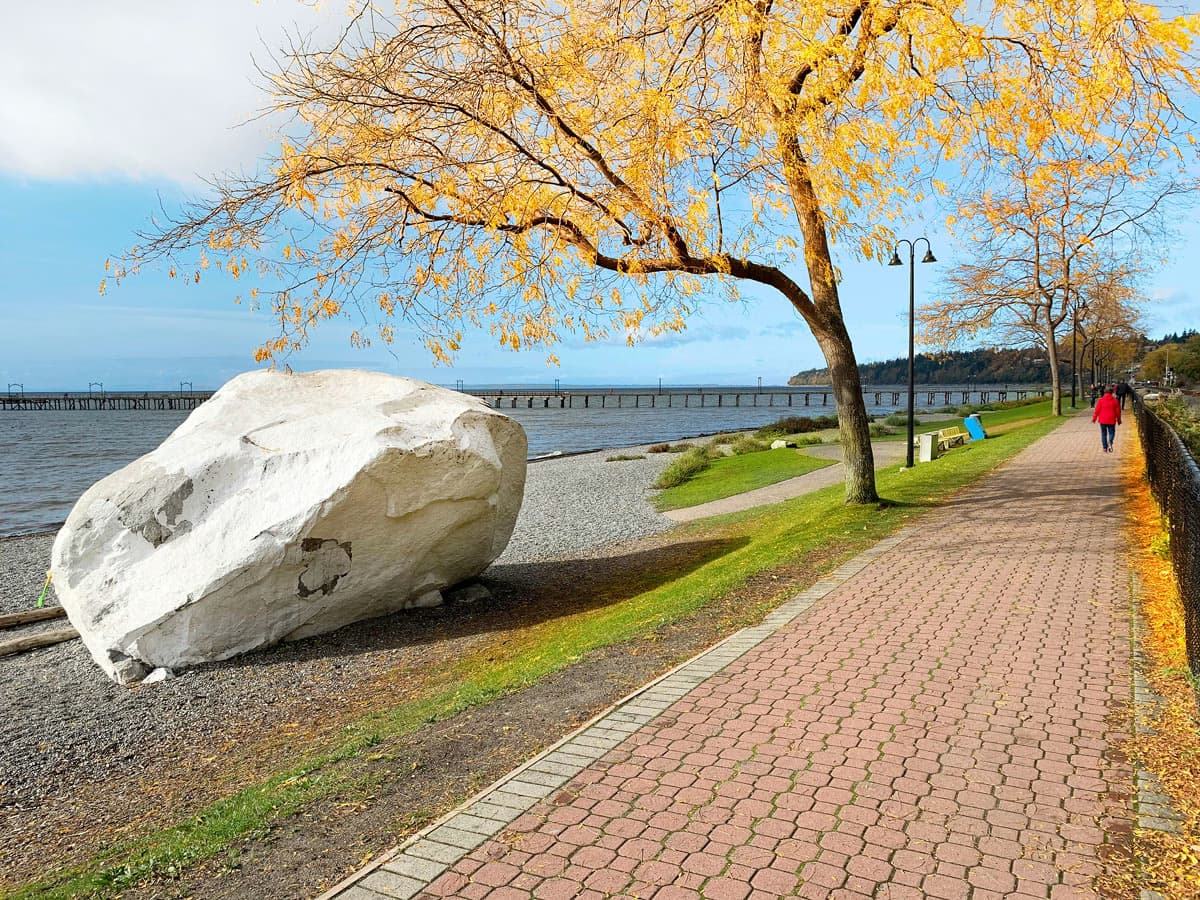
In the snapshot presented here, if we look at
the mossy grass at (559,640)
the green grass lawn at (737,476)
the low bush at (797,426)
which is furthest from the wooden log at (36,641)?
the low bush at (797,426)

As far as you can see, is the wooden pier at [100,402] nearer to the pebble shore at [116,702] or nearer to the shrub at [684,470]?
the shrub at [684,470]

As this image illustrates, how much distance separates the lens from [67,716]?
329 inches

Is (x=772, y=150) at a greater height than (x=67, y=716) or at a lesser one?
greater

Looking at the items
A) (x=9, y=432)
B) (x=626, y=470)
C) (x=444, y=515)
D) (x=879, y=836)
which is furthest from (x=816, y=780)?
(x=9, y=432)

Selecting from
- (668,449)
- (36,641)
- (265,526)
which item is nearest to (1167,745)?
(265,526)

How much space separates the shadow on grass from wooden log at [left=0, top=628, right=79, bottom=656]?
324 centimetres

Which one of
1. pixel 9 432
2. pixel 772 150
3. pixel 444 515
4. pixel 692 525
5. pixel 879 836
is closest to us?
pixel 879 836

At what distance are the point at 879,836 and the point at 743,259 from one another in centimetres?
985

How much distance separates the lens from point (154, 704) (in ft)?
27.8

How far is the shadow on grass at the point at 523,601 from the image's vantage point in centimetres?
997

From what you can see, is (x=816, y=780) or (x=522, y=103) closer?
(x=816, y=780)

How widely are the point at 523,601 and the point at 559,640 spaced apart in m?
2.90

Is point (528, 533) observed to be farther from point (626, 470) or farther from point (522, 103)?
point (626, 470)

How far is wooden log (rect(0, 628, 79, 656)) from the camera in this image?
35.6 feet
